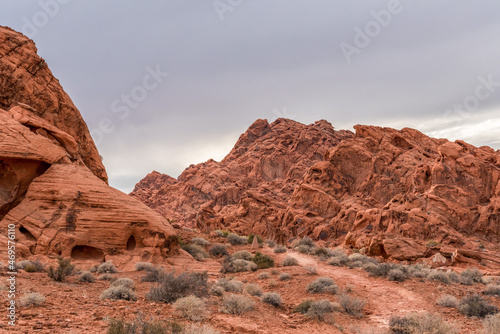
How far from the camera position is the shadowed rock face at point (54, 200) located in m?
13.4

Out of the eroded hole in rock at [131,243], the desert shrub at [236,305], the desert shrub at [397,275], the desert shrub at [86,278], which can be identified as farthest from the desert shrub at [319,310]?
the eroded hole in rock at [131,243]

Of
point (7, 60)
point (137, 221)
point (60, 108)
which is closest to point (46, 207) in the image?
point (137, 221)

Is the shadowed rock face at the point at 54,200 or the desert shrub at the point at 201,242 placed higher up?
the shadowed rock face at the point at 54,200

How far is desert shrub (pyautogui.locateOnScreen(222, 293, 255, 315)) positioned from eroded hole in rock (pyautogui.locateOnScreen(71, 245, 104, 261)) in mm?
8128

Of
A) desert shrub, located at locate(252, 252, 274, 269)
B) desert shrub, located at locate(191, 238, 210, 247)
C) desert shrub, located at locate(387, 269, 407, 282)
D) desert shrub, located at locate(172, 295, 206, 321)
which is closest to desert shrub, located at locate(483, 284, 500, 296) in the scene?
desert shrub, located at locate(387, 269, 407, 282)

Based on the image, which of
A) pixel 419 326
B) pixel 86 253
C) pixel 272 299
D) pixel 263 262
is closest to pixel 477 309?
pixel 419 326

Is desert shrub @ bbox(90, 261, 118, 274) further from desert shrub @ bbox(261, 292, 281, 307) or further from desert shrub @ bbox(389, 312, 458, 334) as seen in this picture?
desert shrub @ bbox(389, 312, 458, 334)

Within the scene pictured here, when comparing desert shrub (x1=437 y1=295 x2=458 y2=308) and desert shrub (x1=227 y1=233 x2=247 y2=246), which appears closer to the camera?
desert shrub (x1=437 y1=295 x2=458 y2=308)

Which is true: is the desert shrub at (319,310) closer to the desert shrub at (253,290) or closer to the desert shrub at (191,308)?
the desert shrub at (253,290)

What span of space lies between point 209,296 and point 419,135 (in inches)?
1854

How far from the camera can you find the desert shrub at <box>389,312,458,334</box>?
6.93 metres

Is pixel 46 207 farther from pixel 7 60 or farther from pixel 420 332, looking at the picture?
pixel 420 332

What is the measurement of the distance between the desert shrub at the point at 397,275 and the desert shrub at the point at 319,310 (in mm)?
5760

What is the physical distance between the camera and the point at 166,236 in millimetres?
15641
